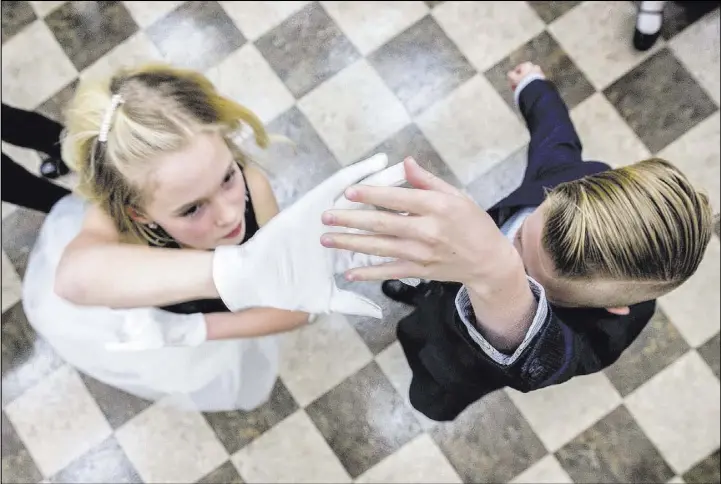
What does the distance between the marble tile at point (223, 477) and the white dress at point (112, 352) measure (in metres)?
0.15

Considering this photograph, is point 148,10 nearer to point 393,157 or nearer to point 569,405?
point 393,157

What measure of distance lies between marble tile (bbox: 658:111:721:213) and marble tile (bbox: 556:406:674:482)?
49cm

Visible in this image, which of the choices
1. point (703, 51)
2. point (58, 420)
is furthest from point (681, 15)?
point (58, 420)

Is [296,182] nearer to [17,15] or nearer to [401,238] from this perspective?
[17,15]

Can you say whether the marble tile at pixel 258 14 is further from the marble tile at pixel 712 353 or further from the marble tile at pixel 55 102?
the marble tile at pixel 712 353

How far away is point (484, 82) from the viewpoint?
141 centimetres

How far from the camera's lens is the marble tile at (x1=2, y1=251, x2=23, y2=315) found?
1.37m

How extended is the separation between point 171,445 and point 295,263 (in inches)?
30.6

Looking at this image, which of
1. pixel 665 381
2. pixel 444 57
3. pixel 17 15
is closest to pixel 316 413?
pixel 665 381

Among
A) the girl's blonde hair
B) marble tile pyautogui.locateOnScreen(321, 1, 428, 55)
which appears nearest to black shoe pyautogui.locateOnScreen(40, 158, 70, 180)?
the girl's blonde hair

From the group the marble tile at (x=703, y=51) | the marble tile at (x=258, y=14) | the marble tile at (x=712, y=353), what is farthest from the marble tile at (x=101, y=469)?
the marble tile at (x=703, y=51)

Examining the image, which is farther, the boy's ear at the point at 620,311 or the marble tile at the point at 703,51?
the marble tile at the point at 703,51

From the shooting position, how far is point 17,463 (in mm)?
1312

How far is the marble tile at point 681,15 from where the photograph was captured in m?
1.42
